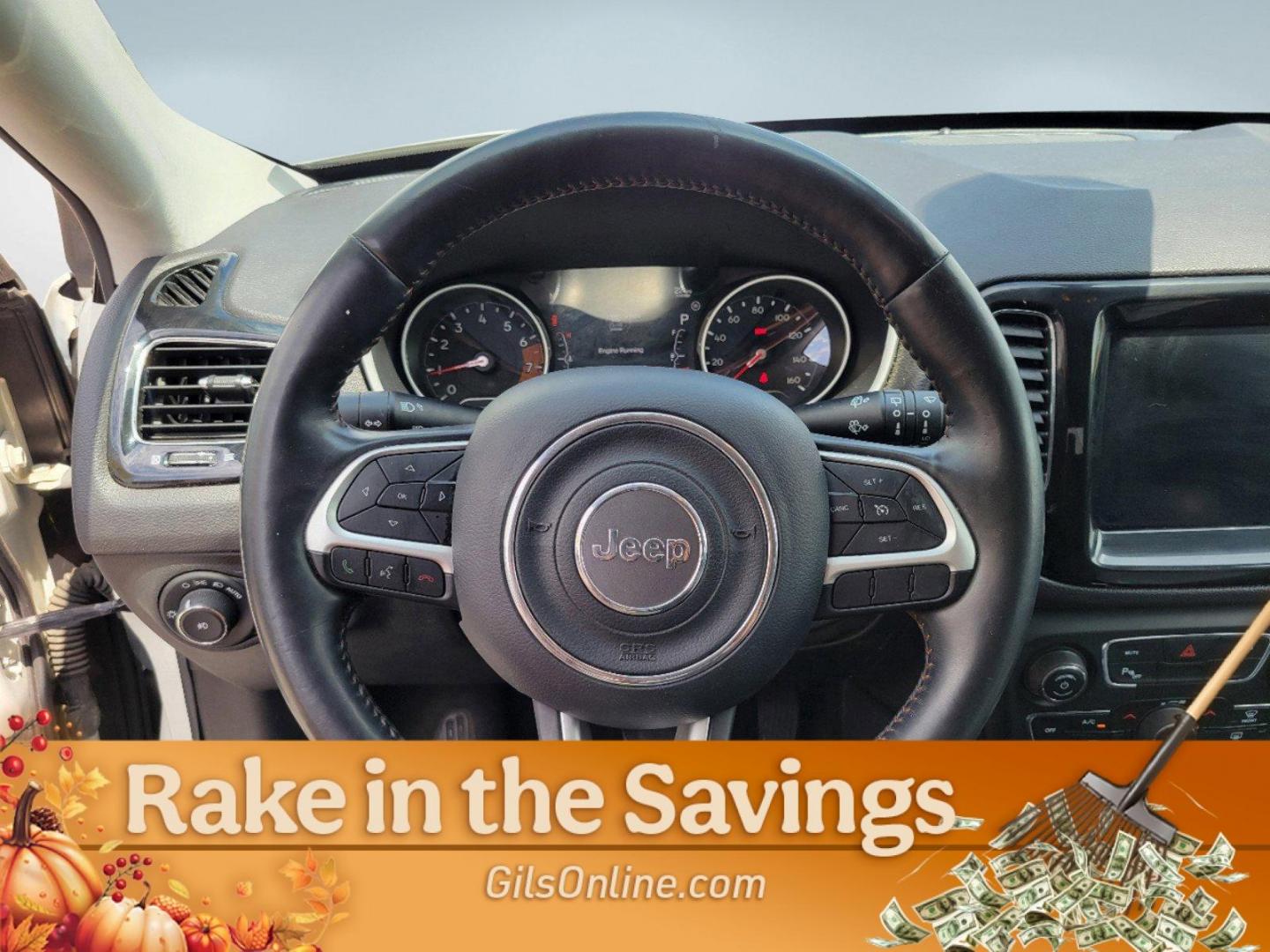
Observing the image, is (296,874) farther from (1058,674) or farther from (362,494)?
(1058,674)

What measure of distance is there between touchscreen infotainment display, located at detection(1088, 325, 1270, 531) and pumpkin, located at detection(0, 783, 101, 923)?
4.39 ft

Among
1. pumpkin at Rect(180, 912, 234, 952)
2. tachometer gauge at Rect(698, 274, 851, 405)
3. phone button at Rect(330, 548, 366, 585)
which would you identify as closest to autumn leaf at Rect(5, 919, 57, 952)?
pumpkin at Rect(180, 912, 234, 952)

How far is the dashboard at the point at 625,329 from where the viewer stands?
166 centimetres

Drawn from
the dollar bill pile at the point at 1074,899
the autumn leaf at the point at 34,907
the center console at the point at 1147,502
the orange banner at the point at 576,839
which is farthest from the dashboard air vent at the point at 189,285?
the dollar bill pile at the point at 1074,899

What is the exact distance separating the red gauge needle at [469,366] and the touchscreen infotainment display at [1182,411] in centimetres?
88

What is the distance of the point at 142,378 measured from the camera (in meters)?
1.54

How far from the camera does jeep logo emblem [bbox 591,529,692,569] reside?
0.99 metres

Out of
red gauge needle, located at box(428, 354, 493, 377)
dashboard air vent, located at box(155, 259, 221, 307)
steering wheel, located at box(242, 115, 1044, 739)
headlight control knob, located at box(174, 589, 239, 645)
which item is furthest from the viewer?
red gauge needle, located at box(428, 354, 493, 377)

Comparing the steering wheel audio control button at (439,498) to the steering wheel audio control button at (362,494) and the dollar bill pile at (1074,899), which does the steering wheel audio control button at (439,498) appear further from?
the dollar bill pile at (1074,899)

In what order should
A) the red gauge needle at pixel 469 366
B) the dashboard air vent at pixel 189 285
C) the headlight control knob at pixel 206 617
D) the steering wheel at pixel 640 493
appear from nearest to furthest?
the steering wheel at pixel 640 493 < the headlight control knob at pixel 206 617 < the dashboard air vent at pixel 189 285 < the red gauge needle at pixel 469 366

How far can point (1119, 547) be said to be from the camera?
160 centimetres

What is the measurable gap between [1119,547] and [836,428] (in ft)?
2.02

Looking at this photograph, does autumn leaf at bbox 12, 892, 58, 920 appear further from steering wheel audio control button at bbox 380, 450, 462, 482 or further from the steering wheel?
steering wheel audio control button at bbox 380, 450, 462, 482

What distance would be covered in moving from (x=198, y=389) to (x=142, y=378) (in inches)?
3.1
